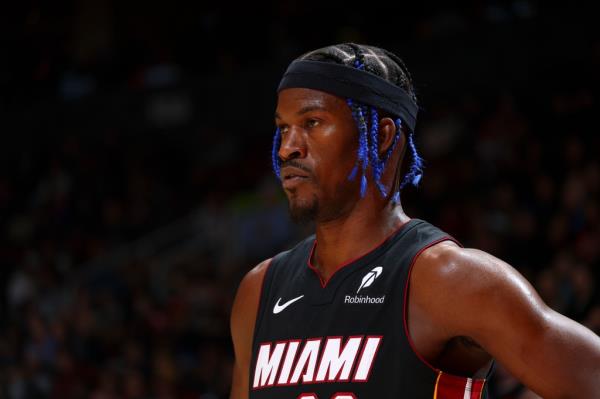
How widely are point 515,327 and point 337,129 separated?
63cm

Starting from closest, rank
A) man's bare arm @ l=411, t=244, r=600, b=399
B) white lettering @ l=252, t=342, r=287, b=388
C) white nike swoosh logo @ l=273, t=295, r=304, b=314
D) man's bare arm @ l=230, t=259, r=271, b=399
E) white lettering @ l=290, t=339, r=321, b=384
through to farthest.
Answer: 1. man's bare arm @ l=411, t=244, r=600, b=399
2. white lettering @ l=290, t=339, r=321, b=384
3. white lettering @ l=252, t=342, r=287, b=388
4. white nike swoosh logo @ l=273, t=295, r=304, b=314
5. man's bare arm @ l=230, t=259, r=271, b=399

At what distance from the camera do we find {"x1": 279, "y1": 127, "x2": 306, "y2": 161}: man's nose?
2332 mm

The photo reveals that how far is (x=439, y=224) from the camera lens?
8086 millimetres

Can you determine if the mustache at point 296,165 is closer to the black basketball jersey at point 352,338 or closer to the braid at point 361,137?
the braid at point 361,137

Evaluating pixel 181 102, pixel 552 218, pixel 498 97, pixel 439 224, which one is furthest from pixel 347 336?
→ pixel 181 102

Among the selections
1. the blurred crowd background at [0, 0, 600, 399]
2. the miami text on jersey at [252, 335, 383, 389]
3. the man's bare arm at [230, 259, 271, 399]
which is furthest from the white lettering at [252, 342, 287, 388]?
the blurred crowd background at [0, 0, 600, 399]

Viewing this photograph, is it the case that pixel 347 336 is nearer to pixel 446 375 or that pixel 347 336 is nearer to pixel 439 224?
pixel 446 375

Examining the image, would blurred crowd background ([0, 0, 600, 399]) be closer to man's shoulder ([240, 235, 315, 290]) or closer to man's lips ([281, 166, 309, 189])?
man's shoulder ([240, 235, 315, 290])

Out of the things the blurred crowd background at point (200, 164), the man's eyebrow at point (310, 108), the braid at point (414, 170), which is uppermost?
the man's eyebrow at point (310, 108)

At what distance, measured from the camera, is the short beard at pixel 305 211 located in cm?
235

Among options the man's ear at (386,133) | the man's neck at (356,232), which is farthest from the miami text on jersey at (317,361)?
the man's ear at (386,133)

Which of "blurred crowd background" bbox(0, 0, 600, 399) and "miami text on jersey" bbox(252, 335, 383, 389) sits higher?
"miami text on jersey" bbox(252, 335, 383, 389)

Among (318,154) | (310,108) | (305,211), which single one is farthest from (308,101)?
(305,211)

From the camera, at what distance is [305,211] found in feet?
7.72
